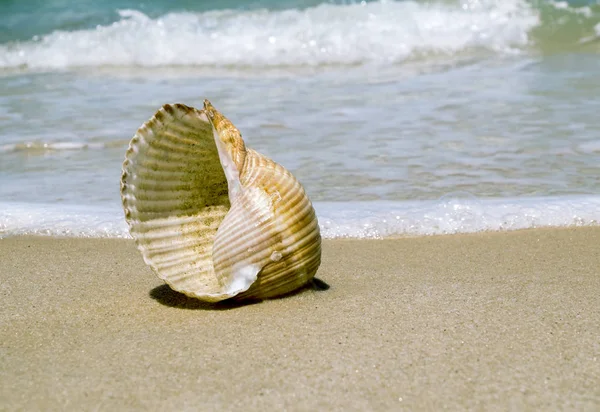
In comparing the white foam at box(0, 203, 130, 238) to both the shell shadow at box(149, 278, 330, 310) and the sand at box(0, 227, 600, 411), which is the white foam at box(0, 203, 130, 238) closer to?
the sand at box(0, 227, 600, 411)

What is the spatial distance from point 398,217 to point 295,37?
27.1ft

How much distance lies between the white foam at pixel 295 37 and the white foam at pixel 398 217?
6.65 m

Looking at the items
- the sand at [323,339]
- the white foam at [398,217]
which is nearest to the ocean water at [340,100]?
the white foam at [398,217]

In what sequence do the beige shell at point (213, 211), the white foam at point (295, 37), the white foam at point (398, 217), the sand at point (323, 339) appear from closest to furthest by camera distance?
the sand at point (323, 339) → the beige shell at point (213, 211) → the white foam at point (398, 217) → the white foam at point (295, 37)

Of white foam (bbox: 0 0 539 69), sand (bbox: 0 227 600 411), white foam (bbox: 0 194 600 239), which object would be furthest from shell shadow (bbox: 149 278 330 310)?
white foam (bbox: 0 0 539 69)

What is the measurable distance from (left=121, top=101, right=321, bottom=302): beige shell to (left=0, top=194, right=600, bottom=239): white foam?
3.63ft

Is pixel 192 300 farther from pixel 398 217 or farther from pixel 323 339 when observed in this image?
pixel 398 217

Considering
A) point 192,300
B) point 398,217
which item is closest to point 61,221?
point 192,300

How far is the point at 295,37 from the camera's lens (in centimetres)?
1179

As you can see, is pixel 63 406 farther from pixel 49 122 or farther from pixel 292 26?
pixel 292 26

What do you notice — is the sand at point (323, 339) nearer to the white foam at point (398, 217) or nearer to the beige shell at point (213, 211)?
the beige shell at point (213, 211)

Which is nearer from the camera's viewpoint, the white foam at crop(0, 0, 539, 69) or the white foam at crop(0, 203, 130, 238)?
the white foam at crop(0, 203, 130, 238)

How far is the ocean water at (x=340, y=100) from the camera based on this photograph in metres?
4.21

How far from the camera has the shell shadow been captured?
2.61 meters
